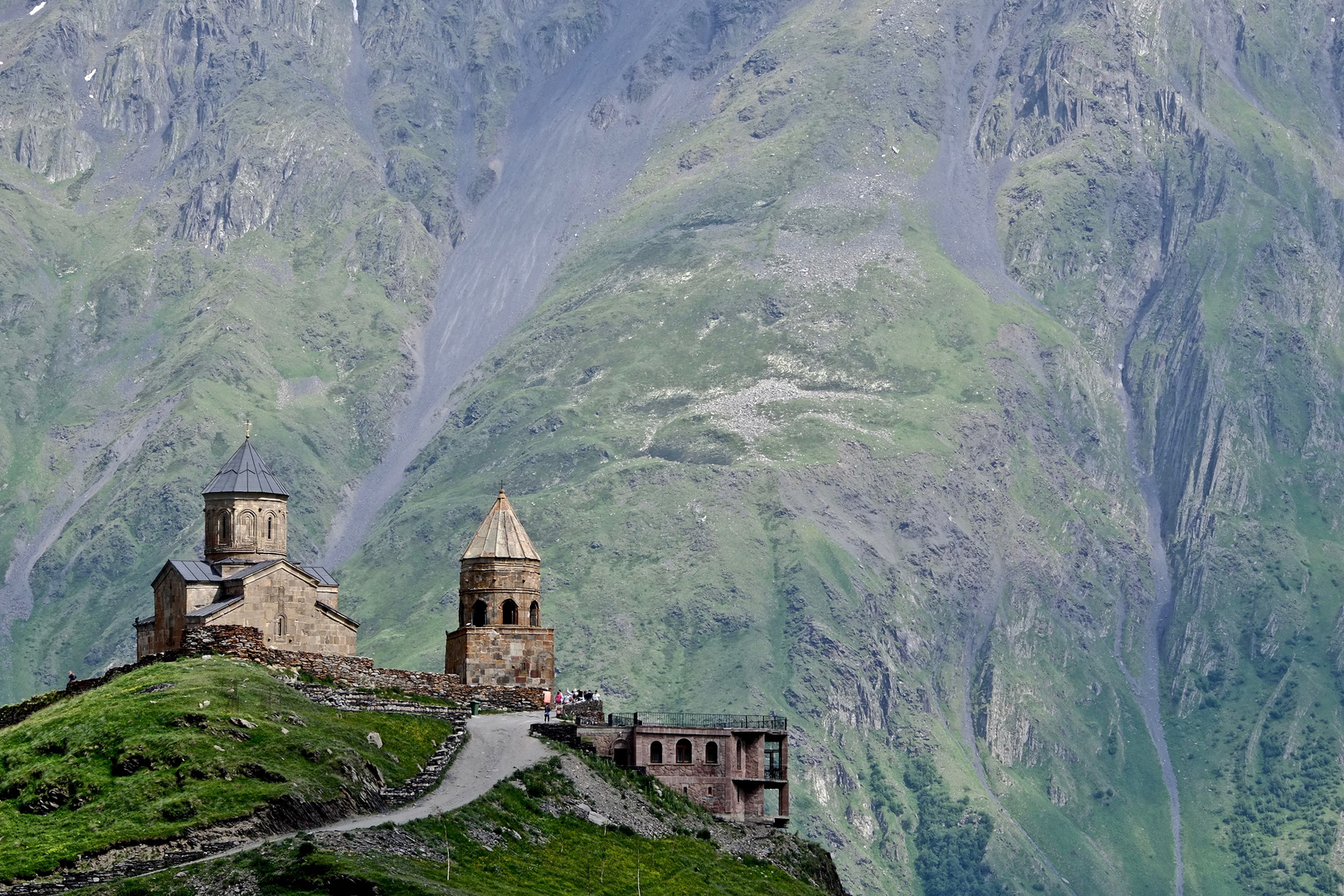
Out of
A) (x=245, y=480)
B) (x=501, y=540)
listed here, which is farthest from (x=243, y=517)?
(x=501, y=540)

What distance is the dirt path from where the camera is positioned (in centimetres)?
8850

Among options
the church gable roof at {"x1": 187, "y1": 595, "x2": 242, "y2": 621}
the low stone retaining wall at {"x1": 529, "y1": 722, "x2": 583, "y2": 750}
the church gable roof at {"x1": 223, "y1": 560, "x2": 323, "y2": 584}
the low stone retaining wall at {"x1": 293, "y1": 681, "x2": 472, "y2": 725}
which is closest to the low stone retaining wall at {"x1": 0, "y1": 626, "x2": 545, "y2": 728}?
the low stone retaining wall at {"x1": 293, "y1": 681, "x2": 472, "y2": 725}

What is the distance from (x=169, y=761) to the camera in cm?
8525

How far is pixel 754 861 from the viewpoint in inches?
4269

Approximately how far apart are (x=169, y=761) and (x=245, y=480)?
4536 cm

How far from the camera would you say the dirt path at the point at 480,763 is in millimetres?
88500

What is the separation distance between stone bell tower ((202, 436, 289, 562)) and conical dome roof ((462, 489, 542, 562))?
10.6 metres

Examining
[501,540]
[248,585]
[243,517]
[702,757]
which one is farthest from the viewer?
[243,517]

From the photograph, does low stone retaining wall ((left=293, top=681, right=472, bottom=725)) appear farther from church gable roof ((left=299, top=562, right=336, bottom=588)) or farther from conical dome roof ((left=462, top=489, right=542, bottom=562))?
church gable roof ((left=299, top=562, right=336, bottom=588))

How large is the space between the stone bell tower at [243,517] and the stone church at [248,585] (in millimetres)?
46

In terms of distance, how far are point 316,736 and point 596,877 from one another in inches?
486

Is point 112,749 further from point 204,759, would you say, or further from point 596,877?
point 596,877

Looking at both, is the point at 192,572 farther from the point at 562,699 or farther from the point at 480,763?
the point at 480,763

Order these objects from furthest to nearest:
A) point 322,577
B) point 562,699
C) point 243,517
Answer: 1. point 322,577
2. point 243,517
3. point 562,699
